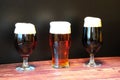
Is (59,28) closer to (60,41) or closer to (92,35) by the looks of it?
(60,41)

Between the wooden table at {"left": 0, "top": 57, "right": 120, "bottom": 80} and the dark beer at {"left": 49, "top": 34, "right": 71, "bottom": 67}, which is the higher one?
the dark beer at {"left": 49, "top": 34, "right": 71, "bottom": 67}

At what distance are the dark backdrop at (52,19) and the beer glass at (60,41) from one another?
143 millimetres

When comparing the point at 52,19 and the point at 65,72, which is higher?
the point at 52,19

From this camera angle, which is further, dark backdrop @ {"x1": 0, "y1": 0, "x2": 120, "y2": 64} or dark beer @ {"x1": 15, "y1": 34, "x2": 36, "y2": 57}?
dark backdrop @ {"x1": 0, "y1": 0, "x2": 120, "y2": 64}

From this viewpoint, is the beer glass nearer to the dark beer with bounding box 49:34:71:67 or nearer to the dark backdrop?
the dark beer with bounding box 49:34:71:67

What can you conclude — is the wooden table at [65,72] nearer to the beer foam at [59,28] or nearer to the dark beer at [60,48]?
the dark beer at [60,48]

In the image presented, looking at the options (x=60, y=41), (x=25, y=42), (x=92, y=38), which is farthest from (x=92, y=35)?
(x=25, y=42)

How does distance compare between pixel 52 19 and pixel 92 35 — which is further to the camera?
pixel 52 19

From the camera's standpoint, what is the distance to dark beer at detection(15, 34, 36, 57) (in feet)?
3.00

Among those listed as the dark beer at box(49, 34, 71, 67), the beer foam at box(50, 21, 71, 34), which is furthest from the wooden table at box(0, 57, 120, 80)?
the beer foam at box(50, 21, 71, 34)

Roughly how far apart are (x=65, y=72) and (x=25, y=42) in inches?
8.7

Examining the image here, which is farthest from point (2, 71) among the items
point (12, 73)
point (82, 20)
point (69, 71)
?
point (82, 20)

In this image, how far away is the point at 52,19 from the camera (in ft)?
3.63

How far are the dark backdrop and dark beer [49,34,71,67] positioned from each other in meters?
0.15
